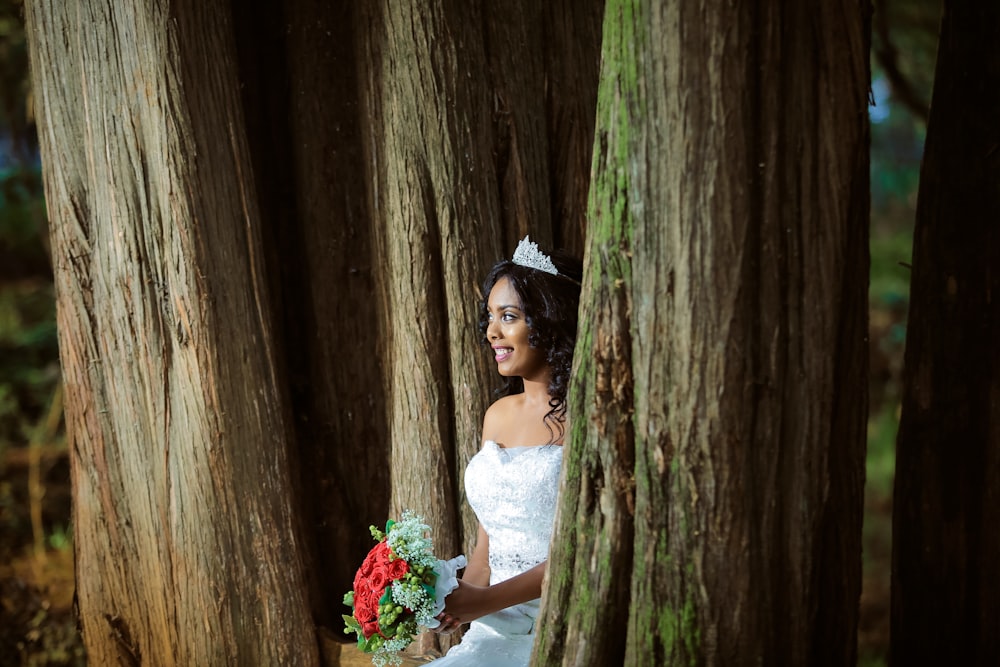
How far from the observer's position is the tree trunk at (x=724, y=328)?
2393mm

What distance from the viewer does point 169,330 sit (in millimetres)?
3979

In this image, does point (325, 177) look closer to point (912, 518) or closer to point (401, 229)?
point (401, 229)

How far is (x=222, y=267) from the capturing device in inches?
156

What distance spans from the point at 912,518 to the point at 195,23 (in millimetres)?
3508

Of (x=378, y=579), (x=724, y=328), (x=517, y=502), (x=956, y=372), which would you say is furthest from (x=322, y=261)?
(x=956, y=372)

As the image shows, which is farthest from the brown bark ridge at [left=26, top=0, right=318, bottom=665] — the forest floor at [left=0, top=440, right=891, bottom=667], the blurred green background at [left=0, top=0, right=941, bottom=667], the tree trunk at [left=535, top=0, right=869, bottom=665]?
the blurred green background at [left=0, top=0, right=941, bottom=667]

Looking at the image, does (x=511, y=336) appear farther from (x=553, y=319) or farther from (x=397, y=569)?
(x=397, y=569)

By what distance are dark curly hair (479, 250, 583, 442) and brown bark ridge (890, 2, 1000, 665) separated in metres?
1.25

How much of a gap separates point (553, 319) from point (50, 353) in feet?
21.4

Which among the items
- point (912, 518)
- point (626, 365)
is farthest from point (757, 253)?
point (912, 518)

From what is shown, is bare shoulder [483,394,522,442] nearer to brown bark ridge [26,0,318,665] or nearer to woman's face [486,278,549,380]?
woman's face [486,278,549,380]

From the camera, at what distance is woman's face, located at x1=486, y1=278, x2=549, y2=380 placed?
3574 mm

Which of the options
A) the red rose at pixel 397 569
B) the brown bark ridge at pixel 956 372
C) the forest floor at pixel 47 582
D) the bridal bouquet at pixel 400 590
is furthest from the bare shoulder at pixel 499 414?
the forest floor at pixel 47 582

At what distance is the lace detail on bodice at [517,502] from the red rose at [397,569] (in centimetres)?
62
